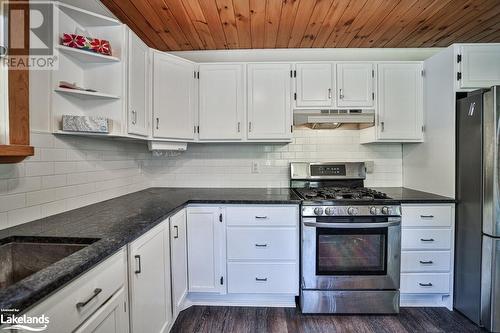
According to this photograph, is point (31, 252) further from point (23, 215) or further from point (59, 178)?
point (59, 178)

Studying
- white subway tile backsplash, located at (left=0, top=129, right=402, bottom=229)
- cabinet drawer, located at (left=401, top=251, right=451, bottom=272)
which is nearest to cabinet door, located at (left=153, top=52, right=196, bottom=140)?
white subway tile backsplash, located at (left=0, top=129, right=402, bottom=229)

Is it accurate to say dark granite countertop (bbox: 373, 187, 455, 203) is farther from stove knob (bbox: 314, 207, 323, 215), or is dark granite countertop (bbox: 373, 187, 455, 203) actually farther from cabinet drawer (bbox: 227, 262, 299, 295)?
cabinet drawer (bbox: 227, 262, 299, 295)

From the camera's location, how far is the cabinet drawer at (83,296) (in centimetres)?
77

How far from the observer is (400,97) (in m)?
2.43

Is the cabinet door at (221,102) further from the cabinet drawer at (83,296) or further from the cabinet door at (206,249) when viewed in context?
the cabinet drawer at (83,296)

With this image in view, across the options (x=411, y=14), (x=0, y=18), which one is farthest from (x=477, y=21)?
(x=0, y=18)

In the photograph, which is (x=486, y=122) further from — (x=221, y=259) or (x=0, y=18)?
(x=0, y=18)

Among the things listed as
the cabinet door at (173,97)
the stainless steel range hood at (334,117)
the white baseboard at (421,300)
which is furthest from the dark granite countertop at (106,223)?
the white baseboard at (421,300)

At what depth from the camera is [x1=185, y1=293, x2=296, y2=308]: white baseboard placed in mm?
2199

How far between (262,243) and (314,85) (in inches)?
63.5

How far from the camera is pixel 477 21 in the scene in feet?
7.22

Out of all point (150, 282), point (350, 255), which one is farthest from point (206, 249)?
point (350, 255)

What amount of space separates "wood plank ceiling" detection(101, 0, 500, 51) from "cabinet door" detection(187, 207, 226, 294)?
1673mm

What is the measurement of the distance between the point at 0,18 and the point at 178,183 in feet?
6.23
